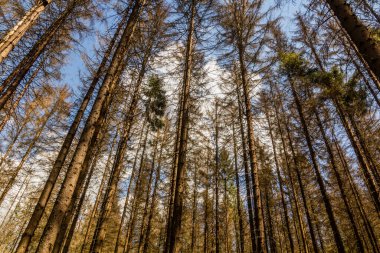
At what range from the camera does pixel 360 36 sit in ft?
10.2

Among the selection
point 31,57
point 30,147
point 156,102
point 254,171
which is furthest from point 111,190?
point 30,147

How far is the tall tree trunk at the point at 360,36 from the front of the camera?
2875 mm

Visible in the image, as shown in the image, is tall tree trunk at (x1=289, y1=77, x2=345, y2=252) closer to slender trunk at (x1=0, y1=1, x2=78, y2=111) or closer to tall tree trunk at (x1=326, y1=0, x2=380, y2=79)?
tall tree trunk at (x1=326, y1=0, x2=380, y2=79)

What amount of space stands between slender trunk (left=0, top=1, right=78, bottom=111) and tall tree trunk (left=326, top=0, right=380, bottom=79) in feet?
28.6

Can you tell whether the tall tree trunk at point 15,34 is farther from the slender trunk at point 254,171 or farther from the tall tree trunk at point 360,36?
the tall tree trunk at point 360,36

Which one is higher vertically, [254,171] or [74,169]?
[254,171]

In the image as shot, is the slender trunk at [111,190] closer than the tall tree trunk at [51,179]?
No

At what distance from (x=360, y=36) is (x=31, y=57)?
382 inches

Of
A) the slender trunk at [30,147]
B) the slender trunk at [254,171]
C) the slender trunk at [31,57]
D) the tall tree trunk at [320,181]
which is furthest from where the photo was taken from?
the slender trunk at [30,147]

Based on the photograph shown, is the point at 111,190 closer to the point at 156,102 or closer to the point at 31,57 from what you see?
the point at 31,57

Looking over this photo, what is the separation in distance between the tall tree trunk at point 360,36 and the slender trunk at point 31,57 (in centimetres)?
872

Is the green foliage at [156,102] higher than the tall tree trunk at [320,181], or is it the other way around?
the green foliage at [156,102]

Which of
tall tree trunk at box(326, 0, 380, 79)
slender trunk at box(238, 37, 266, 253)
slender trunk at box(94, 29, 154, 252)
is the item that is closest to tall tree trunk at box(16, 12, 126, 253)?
slender trunk at box(94, 29, 154, 252)

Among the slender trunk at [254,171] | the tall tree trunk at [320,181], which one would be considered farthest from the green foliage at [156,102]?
the tall tree trunk at [320,181]
